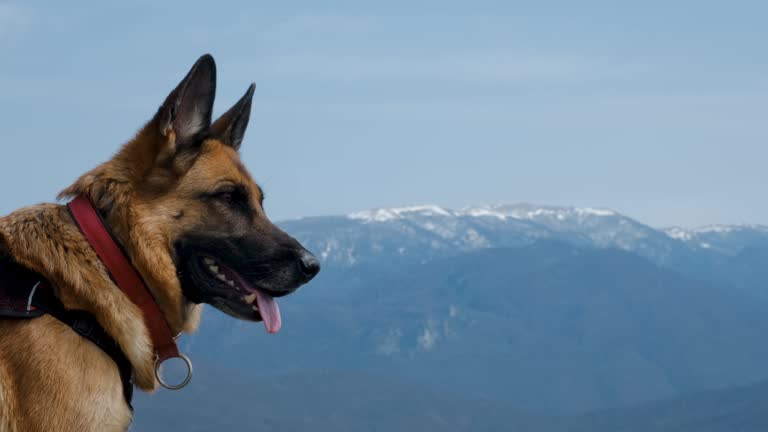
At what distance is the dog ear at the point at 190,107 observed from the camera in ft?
23.0

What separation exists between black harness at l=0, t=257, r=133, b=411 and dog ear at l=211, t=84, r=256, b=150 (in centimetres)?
162

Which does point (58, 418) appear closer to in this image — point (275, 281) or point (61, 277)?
point (61, 277)

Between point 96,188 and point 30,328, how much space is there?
1.00m

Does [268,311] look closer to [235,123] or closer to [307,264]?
[307,264]

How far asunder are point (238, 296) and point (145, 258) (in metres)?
0.72

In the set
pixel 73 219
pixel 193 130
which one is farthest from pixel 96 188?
pixel 193 130

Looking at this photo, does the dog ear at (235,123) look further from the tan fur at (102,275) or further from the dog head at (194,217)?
the tan fur at (102,275)

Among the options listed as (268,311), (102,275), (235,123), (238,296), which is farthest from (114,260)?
(235,123)

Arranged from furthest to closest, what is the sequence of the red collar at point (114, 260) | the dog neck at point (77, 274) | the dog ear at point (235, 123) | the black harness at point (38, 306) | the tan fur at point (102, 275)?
the dog ear at point (235, 123) < the red collar at point (114, 260) < the dog neck at point (77, 274) < the black harness at point (38, 306) < the tan fur at point (102, 275)

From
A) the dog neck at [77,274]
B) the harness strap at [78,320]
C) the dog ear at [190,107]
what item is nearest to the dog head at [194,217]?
the dog ear at [190,107]

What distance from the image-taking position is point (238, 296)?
7297mm

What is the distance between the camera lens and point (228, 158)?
7496mm

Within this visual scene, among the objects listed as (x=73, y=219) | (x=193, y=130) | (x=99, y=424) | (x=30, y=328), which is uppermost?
(x=193, y=130)

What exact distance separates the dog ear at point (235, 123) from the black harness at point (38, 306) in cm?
162
